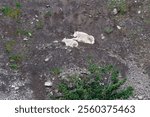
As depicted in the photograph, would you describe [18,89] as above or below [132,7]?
below

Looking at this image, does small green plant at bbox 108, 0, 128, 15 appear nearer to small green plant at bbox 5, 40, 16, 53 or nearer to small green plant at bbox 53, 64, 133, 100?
small green plant at bbox 5, 40, 16, 53

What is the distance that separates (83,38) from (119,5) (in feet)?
9.00

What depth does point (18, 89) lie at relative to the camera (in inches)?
703

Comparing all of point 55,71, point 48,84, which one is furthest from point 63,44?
point 48,84

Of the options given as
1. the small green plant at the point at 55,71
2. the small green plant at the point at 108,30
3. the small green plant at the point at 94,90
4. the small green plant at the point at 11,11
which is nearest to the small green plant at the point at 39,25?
the small green plant at the point at 11,11

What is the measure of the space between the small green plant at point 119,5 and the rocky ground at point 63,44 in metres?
0.14

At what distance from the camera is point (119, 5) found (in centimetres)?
2189

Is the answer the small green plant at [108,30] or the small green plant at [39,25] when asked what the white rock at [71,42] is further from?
the small green plant at [108,30]

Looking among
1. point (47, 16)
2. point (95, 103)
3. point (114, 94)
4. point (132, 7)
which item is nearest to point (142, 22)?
point (132, 7)

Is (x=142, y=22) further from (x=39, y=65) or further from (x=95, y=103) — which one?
(x=95, y=103)

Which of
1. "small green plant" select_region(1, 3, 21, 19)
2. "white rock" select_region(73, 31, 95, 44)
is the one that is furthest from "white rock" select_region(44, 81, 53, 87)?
"small green plant" select_region(1, 3, 21, 19)

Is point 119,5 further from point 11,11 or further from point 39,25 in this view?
point 11,11

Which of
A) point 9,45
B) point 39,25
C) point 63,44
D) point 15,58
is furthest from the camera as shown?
point 39,25

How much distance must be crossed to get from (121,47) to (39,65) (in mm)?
3734
